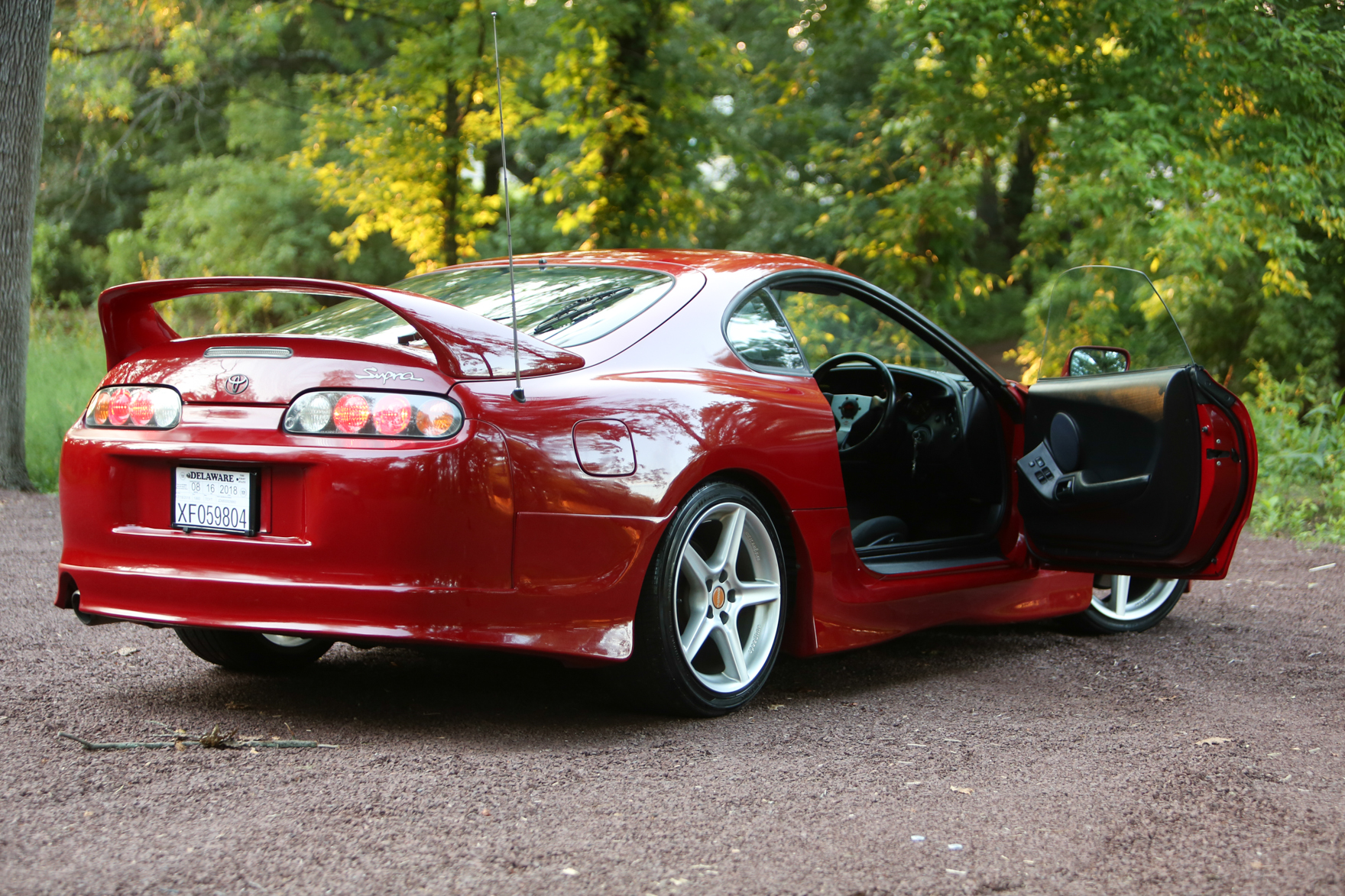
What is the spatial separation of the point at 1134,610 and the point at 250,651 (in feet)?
11.9

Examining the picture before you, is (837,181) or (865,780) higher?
(837,181)

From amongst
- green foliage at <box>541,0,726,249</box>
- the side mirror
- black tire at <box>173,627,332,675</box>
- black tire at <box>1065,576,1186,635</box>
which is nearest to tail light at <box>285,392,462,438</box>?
black tire at <box>173,627,332,675</box>

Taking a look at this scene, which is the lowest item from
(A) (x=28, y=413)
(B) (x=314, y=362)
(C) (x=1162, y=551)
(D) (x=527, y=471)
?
(A) (x=28, y=413)

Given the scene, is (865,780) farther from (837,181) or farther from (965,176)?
(837,181)

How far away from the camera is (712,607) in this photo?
3.71m

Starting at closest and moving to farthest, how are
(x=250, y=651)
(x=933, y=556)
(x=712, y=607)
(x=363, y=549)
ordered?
(x=363, y=549) → (x=712, y=607) → (x=250, y=651) → (x=933, y=556)

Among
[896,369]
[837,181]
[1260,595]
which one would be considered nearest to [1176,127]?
[1260,595]

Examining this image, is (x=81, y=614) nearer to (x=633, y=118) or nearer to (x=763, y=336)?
(x=763, y=336)

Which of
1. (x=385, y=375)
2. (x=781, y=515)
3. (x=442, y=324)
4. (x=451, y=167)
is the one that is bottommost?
(x=781, y=515)

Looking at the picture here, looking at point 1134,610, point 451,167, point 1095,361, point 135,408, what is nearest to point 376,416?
point 135,408

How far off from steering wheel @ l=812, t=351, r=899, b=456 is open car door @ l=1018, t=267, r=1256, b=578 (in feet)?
1.73

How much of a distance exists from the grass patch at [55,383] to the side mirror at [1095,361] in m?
6.78

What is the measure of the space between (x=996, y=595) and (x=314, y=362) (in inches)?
110

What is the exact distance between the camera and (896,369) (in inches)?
203
